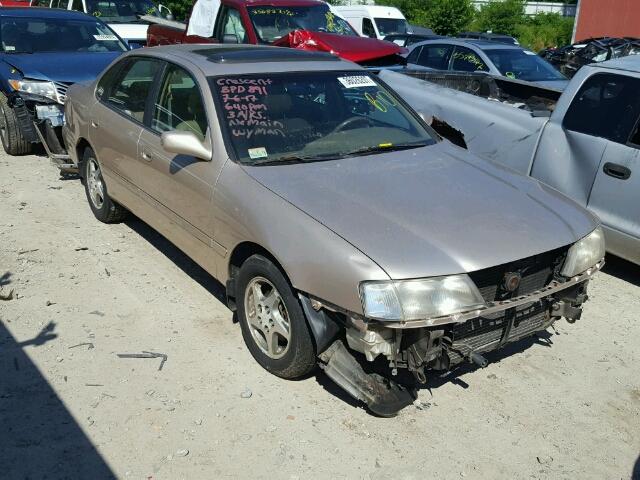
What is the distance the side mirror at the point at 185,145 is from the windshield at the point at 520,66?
688 cm

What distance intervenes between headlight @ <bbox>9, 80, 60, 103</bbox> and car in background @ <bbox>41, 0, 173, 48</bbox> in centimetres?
608

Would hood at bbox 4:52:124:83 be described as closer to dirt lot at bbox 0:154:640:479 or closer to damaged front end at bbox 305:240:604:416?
dirt lot at bbox 0:154:640:479

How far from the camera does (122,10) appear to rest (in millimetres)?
13805

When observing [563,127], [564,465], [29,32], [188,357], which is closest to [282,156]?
[188,357]

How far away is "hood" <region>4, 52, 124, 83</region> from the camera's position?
7566mm

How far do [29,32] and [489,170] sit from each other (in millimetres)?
6725

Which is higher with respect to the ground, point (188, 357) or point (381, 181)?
point (381, 181)

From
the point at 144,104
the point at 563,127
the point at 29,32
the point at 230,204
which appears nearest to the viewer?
the point at 230,204

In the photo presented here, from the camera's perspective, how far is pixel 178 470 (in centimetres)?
312

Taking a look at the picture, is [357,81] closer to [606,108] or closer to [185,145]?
[185,145]

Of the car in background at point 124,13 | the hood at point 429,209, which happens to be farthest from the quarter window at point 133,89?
the car in background at point 124,13

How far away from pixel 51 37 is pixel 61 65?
1.01 metres

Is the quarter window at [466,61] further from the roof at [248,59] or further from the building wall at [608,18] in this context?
the building wall at [608,18]

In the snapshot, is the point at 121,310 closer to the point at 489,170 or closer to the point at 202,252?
the point at 202,252
